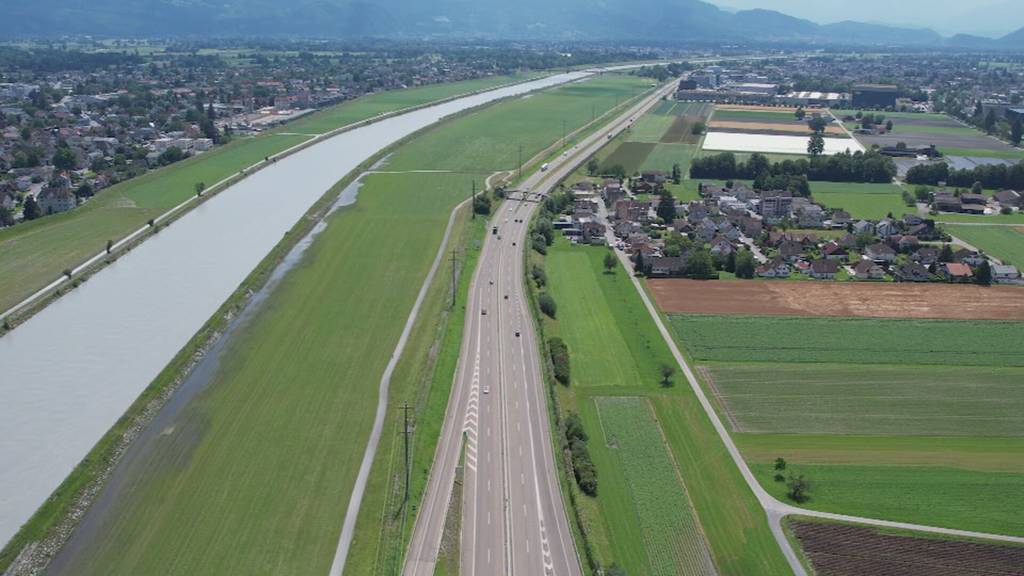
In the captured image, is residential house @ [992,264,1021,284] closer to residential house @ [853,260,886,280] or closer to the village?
the village

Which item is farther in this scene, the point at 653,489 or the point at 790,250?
the point at 790,250

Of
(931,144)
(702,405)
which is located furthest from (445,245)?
(931,144)

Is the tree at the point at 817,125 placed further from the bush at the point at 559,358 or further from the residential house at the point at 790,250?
the bush at the point at 559,358

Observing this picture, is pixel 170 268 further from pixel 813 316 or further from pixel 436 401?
pixel 813 316

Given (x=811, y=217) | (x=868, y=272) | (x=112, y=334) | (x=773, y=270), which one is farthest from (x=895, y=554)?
(x=811, y=217)

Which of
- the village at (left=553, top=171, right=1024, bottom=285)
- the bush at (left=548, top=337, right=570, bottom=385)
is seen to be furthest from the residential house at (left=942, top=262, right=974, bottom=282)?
the bush at (left=548, top=337, right=570, bottom=385)

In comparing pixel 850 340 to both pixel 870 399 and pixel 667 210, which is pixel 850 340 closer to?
pixel 870 399
